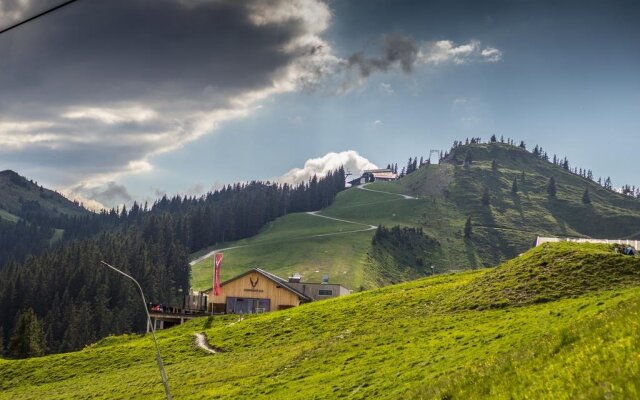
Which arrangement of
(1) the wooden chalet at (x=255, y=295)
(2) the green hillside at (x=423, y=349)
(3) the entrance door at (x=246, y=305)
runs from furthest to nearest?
(1) the wooden chalet at (x=255, y=295) < (3) the entrance door at (x=246, y=305) < (2) the green hillside at (x=423, y=349)

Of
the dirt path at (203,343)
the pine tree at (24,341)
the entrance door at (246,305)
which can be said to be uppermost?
the entrance door at (246,305)

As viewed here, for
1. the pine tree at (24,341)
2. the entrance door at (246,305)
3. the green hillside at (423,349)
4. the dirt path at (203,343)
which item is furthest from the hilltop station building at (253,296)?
the pine tree at (24,341)

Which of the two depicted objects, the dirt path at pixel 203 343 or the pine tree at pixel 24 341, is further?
the pine tree at pixel 24 341

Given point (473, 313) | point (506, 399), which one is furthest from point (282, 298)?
point (506, 399)

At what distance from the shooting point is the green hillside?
19.3 meters

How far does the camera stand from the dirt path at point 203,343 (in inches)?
2609

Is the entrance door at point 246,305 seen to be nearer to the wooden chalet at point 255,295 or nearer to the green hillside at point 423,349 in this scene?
the wooden chalet at point 255,295

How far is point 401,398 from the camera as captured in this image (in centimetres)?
2781

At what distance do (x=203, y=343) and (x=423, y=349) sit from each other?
127 feet

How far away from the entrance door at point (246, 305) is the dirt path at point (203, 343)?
1249 inches

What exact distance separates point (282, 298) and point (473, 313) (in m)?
64.0

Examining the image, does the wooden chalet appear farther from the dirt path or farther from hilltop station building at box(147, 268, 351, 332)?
the dirt path

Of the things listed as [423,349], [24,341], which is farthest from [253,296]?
Answer: [423,349]

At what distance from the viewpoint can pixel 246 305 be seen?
357ft
